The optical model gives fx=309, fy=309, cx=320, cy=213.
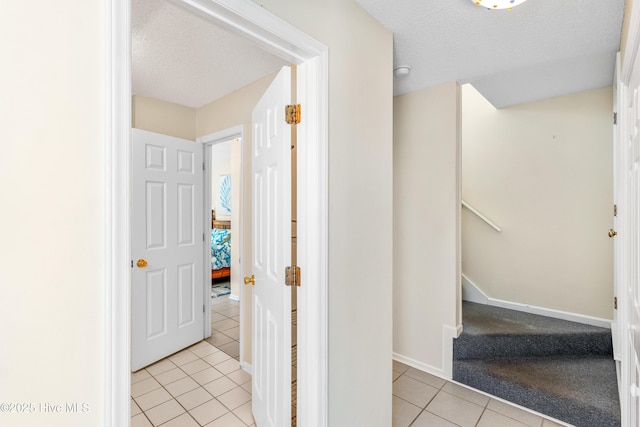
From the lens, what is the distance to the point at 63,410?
2.21 feet

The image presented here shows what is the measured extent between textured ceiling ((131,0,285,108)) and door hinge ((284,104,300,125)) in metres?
0.57

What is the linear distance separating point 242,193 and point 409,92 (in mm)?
1666

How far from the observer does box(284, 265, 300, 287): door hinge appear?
4.45 ft

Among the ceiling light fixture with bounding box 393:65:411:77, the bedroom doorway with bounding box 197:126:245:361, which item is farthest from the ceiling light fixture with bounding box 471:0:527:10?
the bedroom doorway with bounding box 197:126:245:361

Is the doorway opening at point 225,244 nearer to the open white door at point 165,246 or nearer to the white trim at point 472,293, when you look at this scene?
the open white door at point 165,246

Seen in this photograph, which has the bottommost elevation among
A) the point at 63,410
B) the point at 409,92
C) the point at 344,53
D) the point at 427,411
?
the point at 427,411

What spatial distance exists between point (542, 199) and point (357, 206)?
244 centimetres

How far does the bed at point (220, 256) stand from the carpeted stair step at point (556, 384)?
4.01 meters

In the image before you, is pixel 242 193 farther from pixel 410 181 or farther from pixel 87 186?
pixel 87 186

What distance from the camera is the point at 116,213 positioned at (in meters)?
0.72

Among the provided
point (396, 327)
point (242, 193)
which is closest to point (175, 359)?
point (242, 193)

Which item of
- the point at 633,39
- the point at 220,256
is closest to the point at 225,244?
the point at 220,256

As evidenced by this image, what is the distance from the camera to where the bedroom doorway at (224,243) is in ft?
9.61

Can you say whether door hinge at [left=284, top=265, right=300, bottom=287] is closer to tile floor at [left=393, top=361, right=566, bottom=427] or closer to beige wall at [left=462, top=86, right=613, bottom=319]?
tile floor at [left=393, top=361, right=566, bottom=427]
